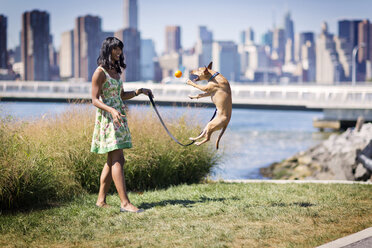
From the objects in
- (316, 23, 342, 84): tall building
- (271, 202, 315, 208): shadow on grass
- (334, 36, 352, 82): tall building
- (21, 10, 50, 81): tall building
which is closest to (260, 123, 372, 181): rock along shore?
(271, 202, 315, 208): shadow on grass

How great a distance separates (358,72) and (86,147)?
196040mm

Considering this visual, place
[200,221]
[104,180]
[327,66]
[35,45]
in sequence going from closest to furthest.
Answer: [200,221], [104,180], [35,45], [327,66]

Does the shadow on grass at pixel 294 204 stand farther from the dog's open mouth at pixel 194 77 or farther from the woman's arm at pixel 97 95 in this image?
the woman's arm at pixel 97 95

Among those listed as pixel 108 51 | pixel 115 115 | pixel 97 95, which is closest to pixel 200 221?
pixel 115 115

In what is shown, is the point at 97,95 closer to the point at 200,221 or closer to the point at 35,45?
the point at 200,221

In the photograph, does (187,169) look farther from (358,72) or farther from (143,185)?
(358,72)

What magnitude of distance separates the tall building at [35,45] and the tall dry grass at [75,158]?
8419 cm

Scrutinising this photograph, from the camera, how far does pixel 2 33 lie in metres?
70.0

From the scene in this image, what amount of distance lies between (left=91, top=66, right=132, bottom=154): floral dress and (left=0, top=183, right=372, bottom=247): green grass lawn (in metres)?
0.75

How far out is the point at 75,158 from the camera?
6.83m

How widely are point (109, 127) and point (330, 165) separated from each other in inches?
429

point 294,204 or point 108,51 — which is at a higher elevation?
point 108,51

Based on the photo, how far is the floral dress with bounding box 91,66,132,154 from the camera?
546 centimetres

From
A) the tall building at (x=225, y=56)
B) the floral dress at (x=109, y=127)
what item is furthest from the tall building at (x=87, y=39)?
the floral dress at (x=109, y=127)
